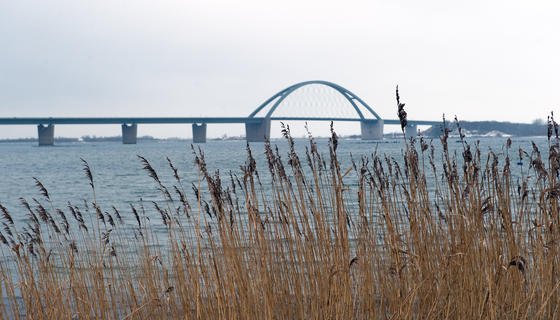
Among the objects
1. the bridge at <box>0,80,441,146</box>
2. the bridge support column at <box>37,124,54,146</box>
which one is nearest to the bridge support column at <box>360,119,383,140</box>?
the bridge at <box>0,80,441,146</box>

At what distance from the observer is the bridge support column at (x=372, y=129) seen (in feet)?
295

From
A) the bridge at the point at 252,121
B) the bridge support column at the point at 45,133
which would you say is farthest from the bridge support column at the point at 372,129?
the bridge support column at the point at 45,133

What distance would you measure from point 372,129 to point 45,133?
143 ft

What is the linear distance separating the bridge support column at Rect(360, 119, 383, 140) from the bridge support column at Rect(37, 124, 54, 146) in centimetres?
4105

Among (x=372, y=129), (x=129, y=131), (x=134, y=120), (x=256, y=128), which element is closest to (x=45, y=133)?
(x=129, y=131)

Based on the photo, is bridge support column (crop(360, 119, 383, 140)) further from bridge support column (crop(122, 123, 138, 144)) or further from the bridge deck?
bridge support column (crop(122, 123, 138, 144))

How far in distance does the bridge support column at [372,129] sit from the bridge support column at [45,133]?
41.0 m

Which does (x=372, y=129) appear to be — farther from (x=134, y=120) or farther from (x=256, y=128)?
(x=134, y=120)

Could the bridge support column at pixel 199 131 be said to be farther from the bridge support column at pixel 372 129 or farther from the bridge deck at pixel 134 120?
the bridge support column at pixel 372 129

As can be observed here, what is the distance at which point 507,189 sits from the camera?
4609mm

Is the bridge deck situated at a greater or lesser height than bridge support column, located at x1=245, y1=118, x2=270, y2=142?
greater

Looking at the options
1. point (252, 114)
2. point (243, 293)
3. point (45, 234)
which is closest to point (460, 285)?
point (243, 293)

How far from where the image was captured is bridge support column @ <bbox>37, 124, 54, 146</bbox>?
89938 mm

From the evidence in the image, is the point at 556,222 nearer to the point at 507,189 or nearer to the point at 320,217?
the point at 507,189
